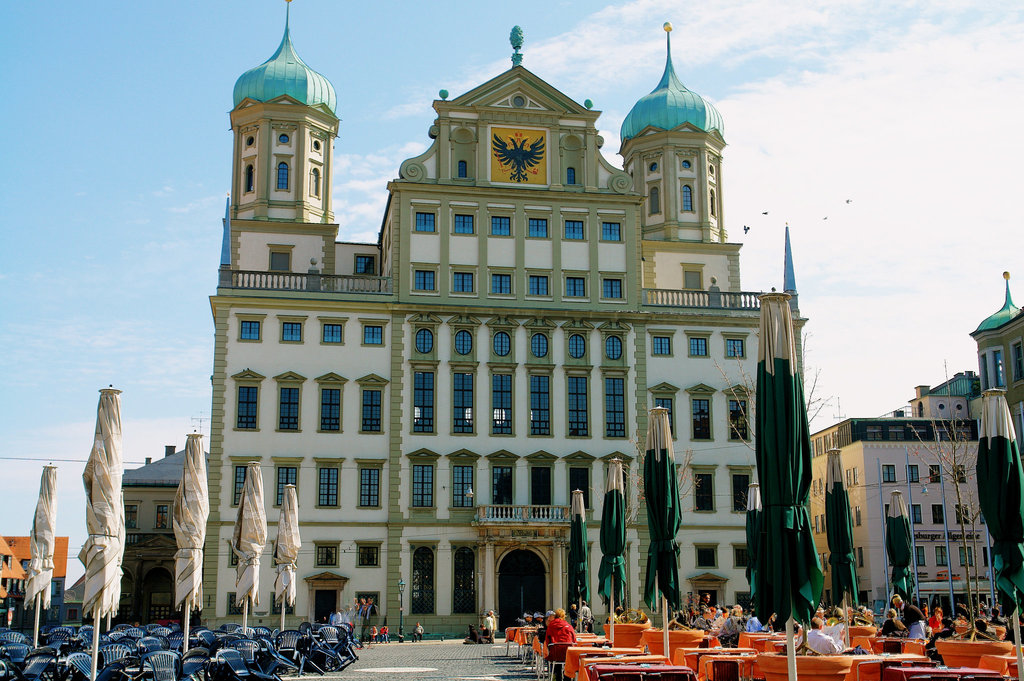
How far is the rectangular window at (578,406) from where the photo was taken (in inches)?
2188

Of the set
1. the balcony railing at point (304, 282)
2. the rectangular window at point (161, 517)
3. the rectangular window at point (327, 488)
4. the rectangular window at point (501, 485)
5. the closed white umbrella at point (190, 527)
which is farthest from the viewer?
the rectangular window at point (161, 517)

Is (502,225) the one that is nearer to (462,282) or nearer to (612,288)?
(462,282)

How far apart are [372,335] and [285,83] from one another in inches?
618

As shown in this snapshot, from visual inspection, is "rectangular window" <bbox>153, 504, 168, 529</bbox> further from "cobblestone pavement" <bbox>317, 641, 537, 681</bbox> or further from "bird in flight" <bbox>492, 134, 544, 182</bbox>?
"bird in flight" <bbox>492, 134, 544, 182</bbox>

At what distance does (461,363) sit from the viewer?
55.0 m

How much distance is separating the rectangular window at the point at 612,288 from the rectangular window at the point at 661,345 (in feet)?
9.42

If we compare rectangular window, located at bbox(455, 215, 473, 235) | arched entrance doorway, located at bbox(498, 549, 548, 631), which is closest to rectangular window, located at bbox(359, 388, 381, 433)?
arched entrance doorway, located at bbox(498, 549, 548, 631)

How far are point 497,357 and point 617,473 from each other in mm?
25230

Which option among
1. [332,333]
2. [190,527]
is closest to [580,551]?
[190,527]

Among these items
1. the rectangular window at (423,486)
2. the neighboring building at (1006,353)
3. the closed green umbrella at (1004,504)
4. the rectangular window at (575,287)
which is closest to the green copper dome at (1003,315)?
the neighboring building at (1006,353)

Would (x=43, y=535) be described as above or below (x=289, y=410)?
below

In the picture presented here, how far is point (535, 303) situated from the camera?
56.5 metres

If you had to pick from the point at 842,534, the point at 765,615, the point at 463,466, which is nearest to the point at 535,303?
the point at 463,466

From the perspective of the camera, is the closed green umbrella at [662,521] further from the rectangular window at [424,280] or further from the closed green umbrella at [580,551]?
the rectangular window at [424,280]
